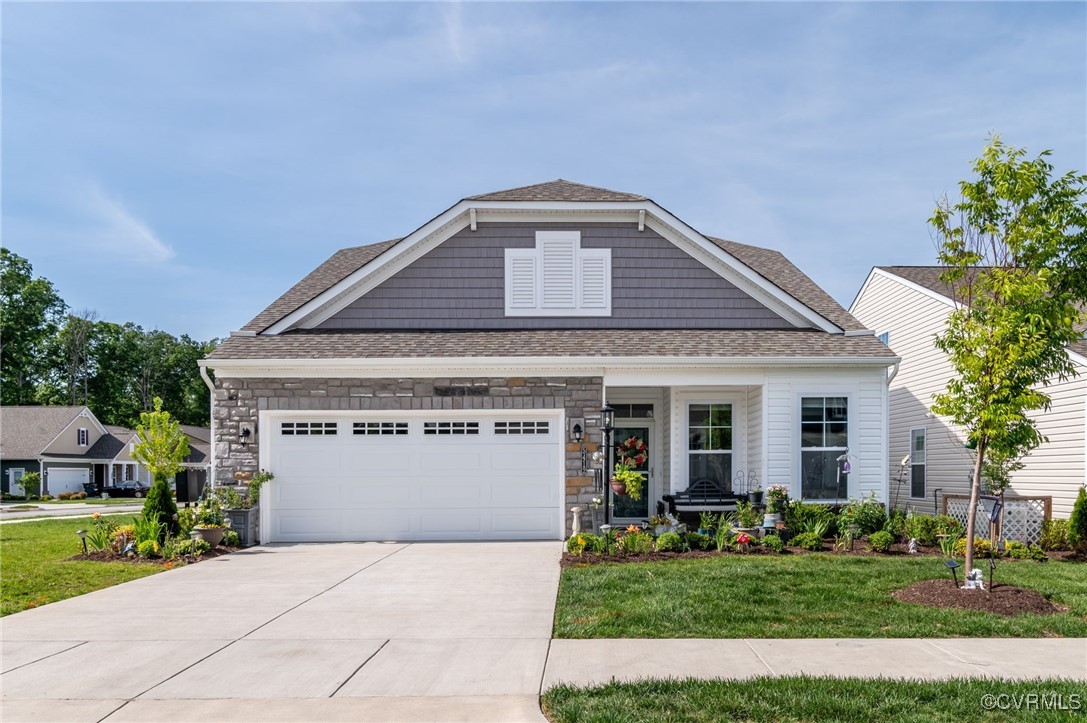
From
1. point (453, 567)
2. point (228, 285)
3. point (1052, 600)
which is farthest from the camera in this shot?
point (228, 285)

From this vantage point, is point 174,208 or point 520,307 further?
point 174,208

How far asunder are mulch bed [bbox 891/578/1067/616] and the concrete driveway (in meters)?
3.82

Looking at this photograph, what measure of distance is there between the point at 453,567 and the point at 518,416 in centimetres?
358

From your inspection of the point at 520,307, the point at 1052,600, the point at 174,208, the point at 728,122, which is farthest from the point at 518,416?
the point at 174,208

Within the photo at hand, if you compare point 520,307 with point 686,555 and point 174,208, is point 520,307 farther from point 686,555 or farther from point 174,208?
point 174,208

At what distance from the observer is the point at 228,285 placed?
116ft

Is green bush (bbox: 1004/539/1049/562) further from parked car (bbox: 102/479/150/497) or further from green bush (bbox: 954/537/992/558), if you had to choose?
parked car (bbox: 102/479/150/497)

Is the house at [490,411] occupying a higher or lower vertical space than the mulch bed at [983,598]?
higher

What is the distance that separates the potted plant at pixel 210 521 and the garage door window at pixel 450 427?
354cm

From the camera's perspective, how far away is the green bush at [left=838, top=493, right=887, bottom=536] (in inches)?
508

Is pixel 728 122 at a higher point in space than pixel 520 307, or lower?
higher

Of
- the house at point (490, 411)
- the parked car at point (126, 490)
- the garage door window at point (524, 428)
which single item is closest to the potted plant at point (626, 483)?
the house at point (490, 411)

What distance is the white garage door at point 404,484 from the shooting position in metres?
14.2

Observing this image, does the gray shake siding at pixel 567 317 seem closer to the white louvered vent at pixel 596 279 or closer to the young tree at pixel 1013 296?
the white louvered vent at pixel 596 279
